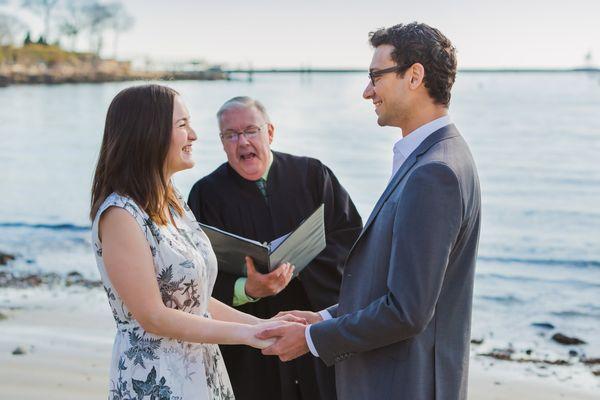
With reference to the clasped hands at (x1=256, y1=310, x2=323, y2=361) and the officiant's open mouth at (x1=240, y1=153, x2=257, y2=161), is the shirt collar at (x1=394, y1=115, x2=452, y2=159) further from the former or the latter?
the officiant's open mouth at (x1=240, y1=153, x2=257, y2=161)

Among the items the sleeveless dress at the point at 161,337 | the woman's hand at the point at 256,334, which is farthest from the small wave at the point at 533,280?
the sleeveless dress at the point at 161,337

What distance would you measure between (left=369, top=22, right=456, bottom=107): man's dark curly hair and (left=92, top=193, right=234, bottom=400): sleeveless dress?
96 cm

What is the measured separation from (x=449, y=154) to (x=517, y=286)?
882cm

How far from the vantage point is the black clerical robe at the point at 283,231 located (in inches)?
161

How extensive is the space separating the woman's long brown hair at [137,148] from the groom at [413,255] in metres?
0.71

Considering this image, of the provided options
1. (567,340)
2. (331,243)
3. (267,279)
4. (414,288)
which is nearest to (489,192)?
(567,340)

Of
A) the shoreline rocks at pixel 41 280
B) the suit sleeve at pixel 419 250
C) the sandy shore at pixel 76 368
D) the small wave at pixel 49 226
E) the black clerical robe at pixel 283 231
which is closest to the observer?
the suit sleeve at pixel 419 250

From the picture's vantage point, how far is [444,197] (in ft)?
8.05

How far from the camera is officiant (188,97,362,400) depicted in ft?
13.4

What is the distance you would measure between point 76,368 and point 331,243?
9.19 feet

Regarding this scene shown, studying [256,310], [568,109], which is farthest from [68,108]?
[256,310]

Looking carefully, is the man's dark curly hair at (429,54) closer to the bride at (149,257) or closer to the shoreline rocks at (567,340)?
the bride at (149,257)

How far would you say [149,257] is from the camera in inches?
104

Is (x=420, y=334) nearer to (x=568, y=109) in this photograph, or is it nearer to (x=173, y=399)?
(x=173, y=399)
